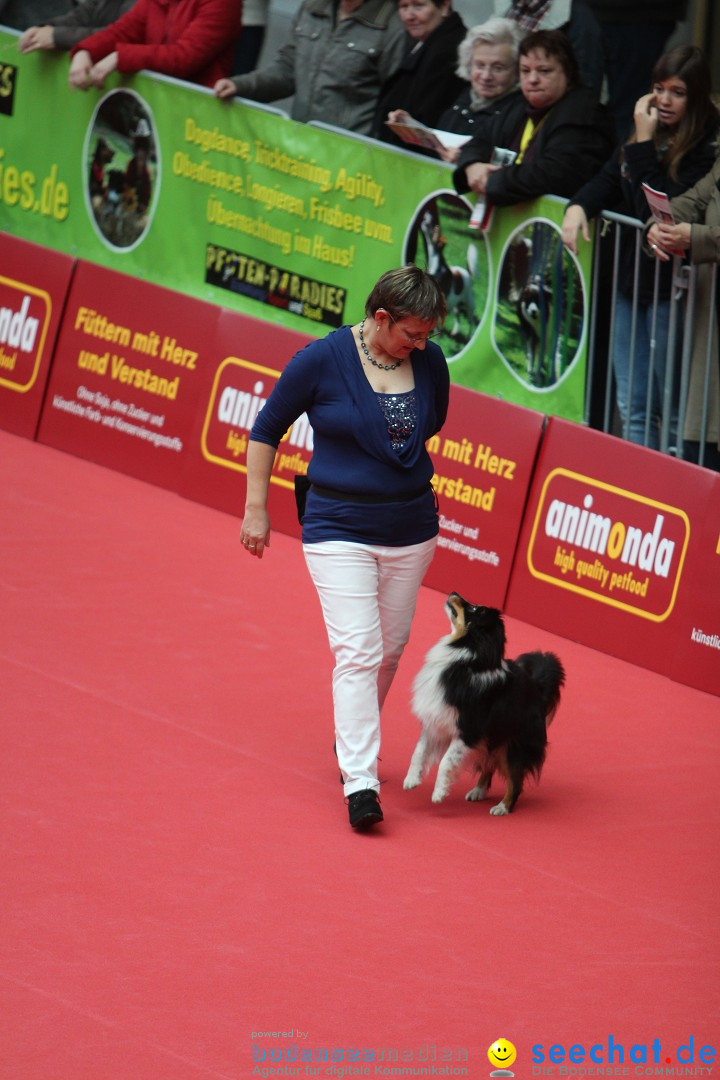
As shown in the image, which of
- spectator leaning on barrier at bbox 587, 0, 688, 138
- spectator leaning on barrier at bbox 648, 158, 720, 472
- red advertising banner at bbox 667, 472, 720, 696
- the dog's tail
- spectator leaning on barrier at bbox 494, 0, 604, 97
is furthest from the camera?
spectator leaning on barrier at bbox 587, 0, 688, 138

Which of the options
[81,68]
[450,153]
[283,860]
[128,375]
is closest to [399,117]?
[450,153]

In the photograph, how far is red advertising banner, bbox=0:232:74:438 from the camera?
11.2 m

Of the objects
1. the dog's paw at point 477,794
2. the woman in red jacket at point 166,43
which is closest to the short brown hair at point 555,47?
the woman in red jacket at point 166,43

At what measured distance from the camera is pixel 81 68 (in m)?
11.3

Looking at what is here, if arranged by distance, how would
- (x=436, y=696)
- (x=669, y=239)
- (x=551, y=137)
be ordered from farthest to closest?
1. (x=551, y=137)
2. (x=669, y=239)
3. (x=436, y=696)

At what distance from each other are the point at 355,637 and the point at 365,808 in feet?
2.17

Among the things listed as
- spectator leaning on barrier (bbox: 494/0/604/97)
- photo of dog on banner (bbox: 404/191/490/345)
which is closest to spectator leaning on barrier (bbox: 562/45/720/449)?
photo of dog on banner (bbox: 404/191/490/345)

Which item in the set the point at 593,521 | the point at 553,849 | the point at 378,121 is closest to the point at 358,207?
the point at 378,121

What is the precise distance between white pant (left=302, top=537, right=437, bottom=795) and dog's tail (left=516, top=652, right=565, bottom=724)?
733 millimetres

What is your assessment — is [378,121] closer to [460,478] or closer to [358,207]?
[358,207]

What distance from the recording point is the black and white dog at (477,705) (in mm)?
6203

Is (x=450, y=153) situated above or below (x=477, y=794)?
above

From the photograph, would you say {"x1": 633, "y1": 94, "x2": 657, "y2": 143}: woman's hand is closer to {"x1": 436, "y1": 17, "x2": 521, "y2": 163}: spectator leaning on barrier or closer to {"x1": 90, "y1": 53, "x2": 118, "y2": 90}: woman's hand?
{"x1": 436, "y1": 17, "x2": 521, "y2": 163}: spectator leaning on barrier

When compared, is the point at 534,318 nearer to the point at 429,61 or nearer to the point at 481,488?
the point at 481,488
